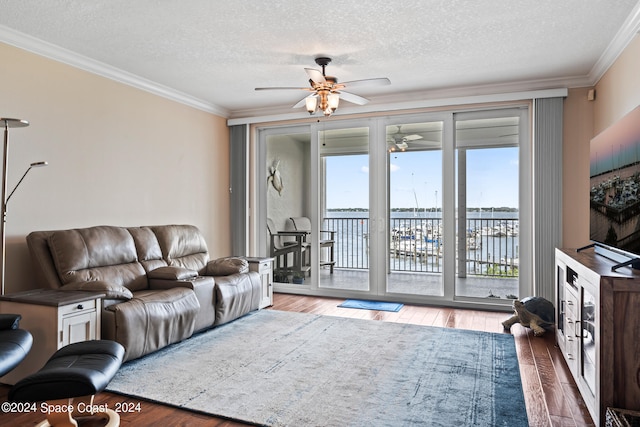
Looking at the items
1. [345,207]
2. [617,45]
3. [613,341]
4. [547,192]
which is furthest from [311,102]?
[613,341]

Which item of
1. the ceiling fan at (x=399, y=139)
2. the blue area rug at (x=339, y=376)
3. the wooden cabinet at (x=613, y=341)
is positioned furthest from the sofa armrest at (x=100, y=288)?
the ceiling fan at (x=399, y=139)

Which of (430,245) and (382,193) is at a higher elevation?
(382,193)

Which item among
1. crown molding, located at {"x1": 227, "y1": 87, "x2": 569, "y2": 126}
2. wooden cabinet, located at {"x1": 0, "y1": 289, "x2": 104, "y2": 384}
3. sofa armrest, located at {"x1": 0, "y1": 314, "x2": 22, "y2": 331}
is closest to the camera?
sofa armrest, located at {"x1": 0, "y1": 314, "x2": 22, "y2": 331}

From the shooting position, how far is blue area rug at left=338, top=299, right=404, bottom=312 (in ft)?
16.6

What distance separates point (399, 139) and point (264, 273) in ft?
7.89

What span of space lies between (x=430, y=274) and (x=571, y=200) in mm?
1792

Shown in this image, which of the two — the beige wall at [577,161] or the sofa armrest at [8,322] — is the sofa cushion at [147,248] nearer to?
the sofa armrest at [8,322]

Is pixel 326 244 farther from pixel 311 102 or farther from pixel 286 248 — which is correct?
pixel 311 102

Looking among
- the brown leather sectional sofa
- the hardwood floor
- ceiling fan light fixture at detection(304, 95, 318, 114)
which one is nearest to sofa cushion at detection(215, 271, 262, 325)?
the brown leather sectional sofa

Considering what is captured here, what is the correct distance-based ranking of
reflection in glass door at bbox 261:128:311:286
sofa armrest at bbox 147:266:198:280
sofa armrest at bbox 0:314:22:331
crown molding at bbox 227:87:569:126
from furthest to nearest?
reflection in glass door at bbox 261:128:311:286
crown molding at bbox 227:87:569:126
sofa armrest at bbox 147:266:198:280
sofa armrest at bbox 0:314:22:331

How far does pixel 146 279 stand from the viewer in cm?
405

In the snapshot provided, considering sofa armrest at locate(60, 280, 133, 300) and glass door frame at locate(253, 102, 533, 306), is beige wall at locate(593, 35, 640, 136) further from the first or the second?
sofa armrest at locate(60, 280, 133, 300)

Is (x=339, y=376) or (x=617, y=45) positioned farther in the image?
(x=617, y=45)

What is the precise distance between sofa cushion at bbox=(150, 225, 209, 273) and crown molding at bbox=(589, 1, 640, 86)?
4471mm
